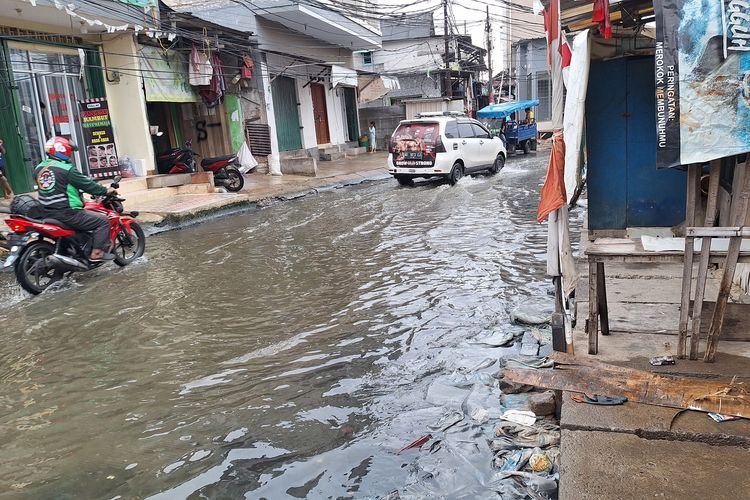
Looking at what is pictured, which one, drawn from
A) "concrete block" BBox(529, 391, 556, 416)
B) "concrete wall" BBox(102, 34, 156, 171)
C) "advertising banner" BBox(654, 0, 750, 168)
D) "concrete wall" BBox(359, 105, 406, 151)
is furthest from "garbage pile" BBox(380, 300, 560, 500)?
"concrete wall" BBox(359, 105, 406, 151)

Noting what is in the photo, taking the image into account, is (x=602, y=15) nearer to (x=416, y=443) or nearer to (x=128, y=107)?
(x=416, y=443)

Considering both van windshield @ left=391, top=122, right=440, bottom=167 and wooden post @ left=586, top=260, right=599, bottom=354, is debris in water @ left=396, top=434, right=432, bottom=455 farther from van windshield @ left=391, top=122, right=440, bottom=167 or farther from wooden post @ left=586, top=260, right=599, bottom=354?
van windshield @ left=391, top=122, right=440, bottom=167

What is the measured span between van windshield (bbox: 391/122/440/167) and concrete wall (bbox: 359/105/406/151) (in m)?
16.3

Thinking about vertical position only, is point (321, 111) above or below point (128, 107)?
above

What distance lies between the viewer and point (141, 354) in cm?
492

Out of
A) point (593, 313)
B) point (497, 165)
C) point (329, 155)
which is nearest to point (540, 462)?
point (593, 313)

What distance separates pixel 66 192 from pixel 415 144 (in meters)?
9.38

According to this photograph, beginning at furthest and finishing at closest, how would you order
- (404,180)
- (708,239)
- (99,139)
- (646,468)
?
(404,180) < (99,139) < (708,239) < (646,468)

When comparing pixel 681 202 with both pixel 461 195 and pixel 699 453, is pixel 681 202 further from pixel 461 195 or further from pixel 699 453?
pixel 461 195

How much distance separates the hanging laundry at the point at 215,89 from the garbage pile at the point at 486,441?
14130 mm

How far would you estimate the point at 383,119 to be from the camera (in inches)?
1267

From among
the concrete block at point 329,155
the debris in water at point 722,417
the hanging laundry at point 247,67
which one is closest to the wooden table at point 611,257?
the debris in water at point 722,417

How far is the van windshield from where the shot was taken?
1479 centimetres

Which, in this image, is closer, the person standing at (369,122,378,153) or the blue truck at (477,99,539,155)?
the blue truck at (477,99,539,155)
